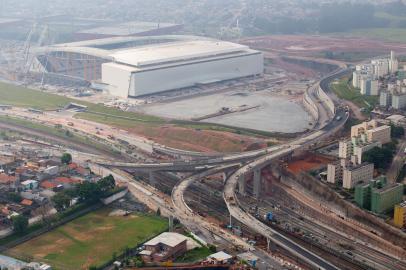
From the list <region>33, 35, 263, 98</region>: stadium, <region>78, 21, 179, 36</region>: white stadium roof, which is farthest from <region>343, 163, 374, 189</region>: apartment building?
<region>78, 21, 179, 36</region>: white stadium roof

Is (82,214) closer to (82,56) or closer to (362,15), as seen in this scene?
(82,56)

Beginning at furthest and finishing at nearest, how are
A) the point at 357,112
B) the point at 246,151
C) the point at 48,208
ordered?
the point at 357,112 < the point at 246,151 < the point at 48,208

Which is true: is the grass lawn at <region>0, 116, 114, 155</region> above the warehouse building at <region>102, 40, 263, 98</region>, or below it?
→ below

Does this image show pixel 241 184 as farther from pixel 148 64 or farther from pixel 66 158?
pixel 148 64

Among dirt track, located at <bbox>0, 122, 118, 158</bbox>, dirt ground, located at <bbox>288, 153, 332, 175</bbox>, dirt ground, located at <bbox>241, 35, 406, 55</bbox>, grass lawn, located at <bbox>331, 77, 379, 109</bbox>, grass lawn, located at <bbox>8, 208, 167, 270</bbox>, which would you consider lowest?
grass lawn, located at <bbox>8, 208, 167, 270</bbox>

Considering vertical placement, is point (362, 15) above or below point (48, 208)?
above

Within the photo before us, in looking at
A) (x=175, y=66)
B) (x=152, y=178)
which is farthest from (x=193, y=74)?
(x=152, y=178)

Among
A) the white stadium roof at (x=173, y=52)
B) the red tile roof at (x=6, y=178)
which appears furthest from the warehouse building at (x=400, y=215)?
the white stadium roof at (x=173, y=52)

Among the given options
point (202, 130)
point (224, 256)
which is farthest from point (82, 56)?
point (224, 256)

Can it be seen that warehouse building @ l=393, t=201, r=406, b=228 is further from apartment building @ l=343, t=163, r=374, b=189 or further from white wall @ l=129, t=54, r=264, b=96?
white wall @ l=129, t=54, r=264, b=96
